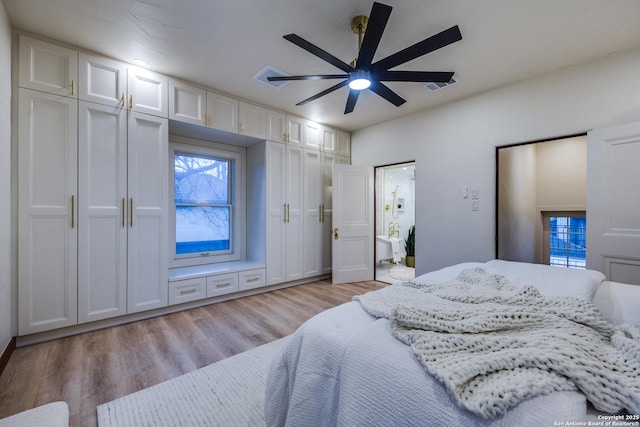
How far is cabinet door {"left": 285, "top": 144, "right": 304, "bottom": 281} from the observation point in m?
3.89

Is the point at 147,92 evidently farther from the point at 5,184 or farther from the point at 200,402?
the point at 200,402

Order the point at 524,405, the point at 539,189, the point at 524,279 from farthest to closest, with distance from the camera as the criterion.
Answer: the point at 539,189, the point at 524,279, the point at 524,405

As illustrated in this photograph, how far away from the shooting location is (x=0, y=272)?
70.7 inches

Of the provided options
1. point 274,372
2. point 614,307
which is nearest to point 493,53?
point 614,307

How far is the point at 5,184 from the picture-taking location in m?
1.91

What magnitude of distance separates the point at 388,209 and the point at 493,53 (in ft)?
14.1

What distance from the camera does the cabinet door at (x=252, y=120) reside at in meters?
3.42

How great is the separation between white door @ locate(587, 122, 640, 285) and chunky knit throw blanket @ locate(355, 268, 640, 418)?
208 cm

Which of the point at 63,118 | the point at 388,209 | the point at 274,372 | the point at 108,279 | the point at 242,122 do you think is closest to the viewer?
the point at 274,372

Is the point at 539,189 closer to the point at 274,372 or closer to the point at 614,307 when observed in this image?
the point at 614,307

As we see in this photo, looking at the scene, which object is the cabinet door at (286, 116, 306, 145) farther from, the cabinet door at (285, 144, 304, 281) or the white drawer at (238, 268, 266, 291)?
the white drawer at (238, 268, 266, 291)

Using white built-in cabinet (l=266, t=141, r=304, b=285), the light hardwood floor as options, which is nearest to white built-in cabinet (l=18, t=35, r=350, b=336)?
the light hardwood floor

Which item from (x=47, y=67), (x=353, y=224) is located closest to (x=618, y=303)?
(x=353, y=224)

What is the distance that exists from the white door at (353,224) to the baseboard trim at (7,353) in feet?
11.0
